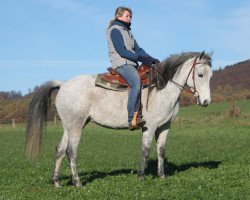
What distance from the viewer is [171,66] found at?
11.1m

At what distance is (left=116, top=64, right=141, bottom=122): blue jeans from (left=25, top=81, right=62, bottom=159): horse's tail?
2103 millimetres

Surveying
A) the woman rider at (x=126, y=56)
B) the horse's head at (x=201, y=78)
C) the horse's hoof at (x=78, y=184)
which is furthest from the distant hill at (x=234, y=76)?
the horse's hoof at (x=78, y=184)

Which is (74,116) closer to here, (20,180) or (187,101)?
(20,180)

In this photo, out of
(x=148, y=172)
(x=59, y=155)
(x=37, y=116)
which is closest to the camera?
(x=59, y=155)

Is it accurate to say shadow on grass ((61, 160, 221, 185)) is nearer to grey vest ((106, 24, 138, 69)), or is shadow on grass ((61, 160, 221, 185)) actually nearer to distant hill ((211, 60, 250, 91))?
grey vest ((106, 24, 138, 69))

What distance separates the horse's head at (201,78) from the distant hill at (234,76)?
12586 cm

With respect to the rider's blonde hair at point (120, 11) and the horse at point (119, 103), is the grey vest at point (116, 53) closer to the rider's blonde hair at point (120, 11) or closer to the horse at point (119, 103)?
the rider's blonde hair at point (120, 11)

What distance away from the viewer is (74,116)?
11039mm

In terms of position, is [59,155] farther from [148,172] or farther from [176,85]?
[176,85]

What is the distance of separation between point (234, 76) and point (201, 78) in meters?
140

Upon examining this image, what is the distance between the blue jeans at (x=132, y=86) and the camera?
10656mm

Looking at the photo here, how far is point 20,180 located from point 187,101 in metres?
74.0

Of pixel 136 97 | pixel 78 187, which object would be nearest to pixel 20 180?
pixel 78 187

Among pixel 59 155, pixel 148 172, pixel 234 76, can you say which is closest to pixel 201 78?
pixel 148 172
